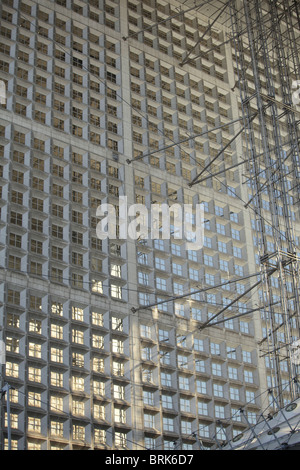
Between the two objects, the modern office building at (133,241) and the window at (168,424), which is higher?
the modern office building at (133,241)

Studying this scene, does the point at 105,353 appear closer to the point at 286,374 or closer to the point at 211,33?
the point at 286,374

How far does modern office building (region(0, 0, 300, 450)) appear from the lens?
4356 centimetres

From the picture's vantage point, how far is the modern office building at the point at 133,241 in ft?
143

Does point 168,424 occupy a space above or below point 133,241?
below

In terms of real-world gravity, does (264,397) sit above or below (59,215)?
below

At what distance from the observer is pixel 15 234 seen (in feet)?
148

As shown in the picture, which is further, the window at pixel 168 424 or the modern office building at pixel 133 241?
the window at pixel 168 424

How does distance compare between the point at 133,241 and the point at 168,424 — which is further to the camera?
the point at 133,241

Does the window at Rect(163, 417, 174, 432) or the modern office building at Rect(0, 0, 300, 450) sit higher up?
the modern office building at Rect(0, 0, 300, 450)

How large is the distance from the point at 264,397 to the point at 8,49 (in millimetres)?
24441

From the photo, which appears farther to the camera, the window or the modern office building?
the window

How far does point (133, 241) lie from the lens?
4947 cm
